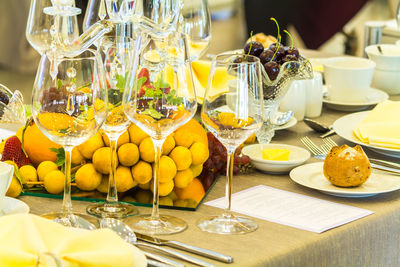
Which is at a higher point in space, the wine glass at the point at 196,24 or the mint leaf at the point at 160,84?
the wine glass at the point at 196,24

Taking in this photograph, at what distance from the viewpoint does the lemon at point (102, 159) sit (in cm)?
104

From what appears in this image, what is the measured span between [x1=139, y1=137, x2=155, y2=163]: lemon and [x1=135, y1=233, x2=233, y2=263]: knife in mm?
177

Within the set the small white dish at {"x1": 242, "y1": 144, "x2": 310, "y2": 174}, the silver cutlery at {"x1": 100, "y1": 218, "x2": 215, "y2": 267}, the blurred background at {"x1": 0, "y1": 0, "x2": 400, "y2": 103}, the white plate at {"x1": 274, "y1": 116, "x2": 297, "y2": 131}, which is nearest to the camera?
the silver cutlery at {"x1": 100, "y1": 218, "x2": 215, "y2": 267}

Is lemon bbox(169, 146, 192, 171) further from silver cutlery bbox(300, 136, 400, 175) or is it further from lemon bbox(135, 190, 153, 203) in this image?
silver cutlery bbox(300, 136, 400, 175)

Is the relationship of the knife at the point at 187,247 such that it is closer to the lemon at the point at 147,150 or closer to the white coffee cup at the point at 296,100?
the lemon at the point at 147,150

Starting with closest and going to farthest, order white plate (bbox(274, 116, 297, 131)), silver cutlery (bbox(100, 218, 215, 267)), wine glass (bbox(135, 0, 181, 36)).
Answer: silver cutlery (bbox(100, 218, 215, 267)), wine glass (bbox(135, 0, 181, 36)), white plate (bbox(274, 116, 297, 131))

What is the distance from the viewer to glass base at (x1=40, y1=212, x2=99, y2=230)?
0.90 m

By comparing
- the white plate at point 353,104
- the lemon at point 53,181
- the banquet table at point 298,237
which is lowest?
the banquet table at point 298,237

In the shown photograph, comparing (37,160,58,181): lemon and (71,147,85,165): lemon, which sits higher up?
(71,147,85,165): lemon

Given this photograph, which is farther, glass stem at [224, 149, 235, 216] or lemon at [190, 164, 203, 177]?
lemon at [190, 164, 203, 177]

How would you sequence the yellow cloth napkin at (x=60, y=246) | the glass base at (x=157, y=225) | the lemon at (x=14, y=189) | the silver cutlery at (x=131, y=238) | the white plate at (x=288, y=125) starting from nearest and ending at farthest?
1. the yellow cloth napkin at (x=60, y=246)
2. the silver cutlery at (x=131, y=238)
3. the glass base at (x=157, y=225)
4. the lemon at (x=14, y=189)
5. the white plate at (x=288, y=125)

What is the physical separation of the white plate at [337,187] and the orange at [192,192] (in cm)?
16

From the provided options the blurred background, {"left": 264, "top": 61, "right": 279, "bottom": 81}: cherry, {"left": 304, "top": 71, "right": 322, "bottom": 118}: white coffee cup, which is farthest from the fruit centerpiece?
the blurred background

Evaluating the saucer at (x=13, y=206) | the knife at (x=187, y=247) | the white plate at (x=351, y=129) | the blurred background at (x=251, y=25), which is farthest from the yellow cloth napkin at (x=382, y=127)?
the blurred background at (x=251, y=25)
